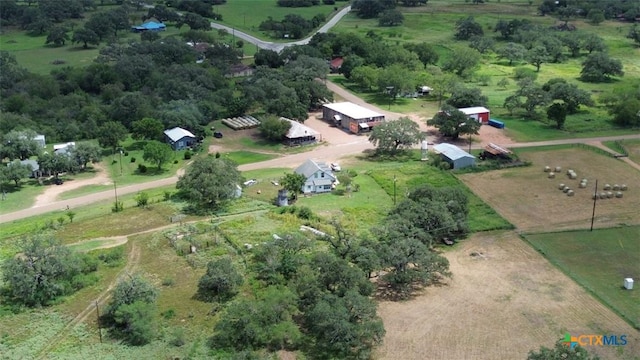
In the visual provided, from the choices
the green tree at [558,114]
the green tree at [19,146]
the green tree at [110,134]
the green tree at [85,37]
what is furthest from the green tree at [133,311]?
the green tree at [85,37]

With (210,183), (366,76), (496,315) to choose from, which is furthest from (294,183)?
(366,76)

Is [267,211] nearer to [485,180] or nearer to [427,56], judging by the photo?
[485,180]

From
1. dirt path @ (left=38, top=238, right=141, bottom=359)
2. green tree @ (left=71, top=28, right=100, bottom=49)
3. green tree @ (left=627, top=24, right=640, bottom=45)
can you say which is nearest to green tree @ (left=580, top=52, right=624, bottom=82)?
green tree @ (left=627, top=24, right=640, bottom=45)

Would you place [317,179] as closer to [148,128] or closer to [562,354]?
[148,128]

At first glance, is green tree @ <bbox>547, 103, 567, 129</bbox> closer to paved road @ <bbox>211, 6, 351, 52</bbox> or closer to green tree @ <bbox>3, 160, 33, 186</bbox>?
green tree @ <bbox>3, 160, 33, 186</bbox>

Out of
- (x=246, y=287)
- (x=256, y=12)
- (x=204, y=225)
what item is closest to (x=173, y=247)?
(x=204, y=225)

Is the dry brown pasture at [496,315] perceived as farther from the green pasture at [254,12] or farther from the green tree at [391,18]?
the green pasture at [254,12]
